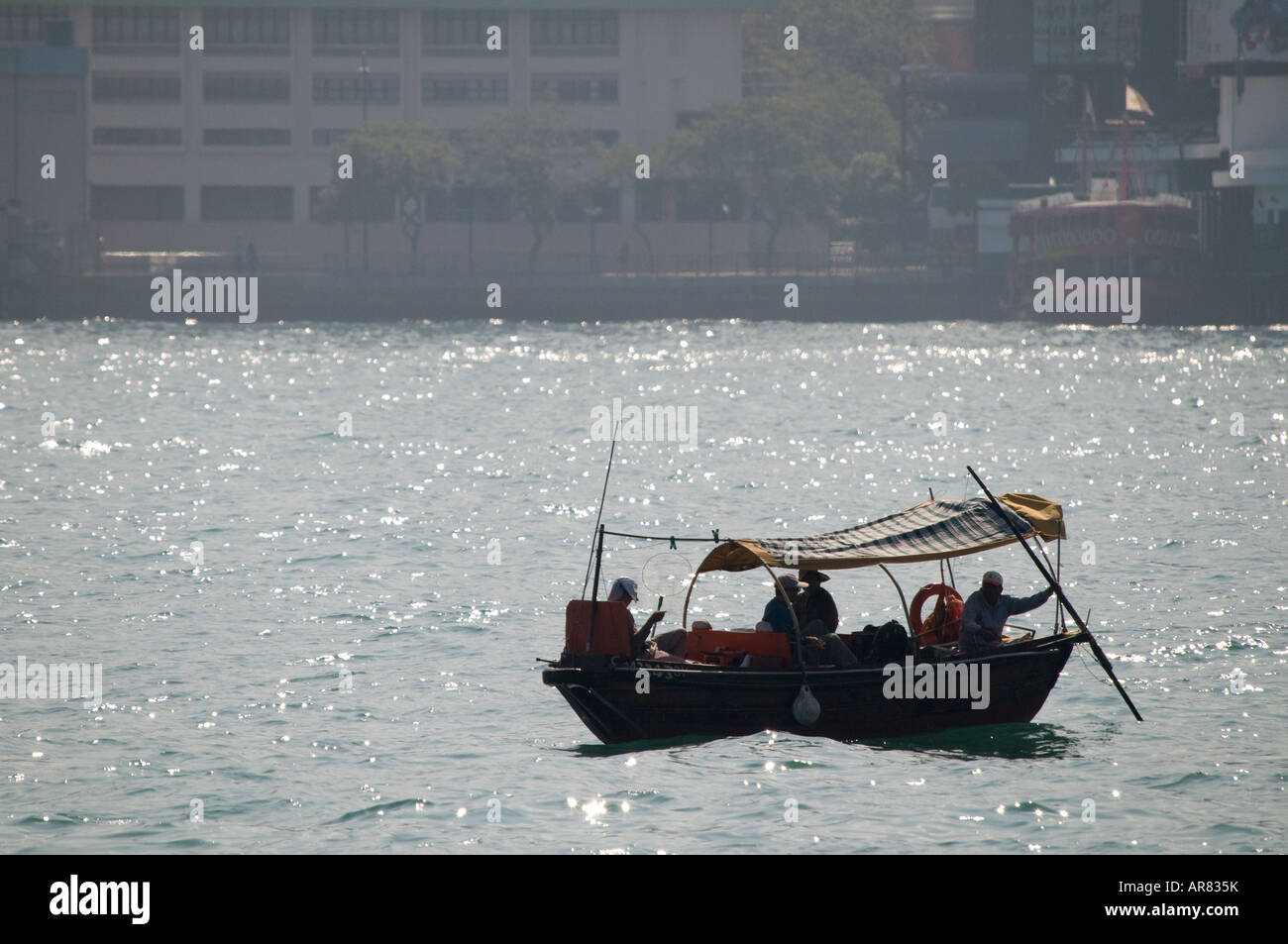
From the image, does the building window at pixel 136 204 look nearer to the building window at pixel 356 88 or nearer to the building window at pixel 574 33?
the building window at pixel 356 88

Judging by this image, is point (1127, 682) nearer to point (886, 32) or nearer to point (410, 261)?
point (410, 261)

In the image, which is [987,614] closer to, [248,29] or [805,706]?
[805,706]

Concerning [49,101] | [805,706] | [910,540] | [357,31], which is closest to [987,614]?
[910,540]

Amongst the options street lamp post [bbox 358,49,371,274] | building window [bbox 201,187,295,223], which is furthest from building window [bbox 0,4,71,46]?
street lamp post [bbox 358,49,371,274]

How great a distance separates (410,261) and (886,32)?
44.1 meters

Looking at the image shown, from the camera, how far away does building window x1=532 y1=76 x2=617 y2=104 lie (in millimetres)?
120500

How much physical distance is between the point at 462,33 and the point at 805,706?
4114 inches

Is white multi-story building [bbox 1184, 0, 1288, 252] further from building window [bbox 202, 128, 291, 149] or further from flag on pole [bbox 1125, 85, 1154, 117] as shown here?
building window [bbox 202, 128, 291, 149]

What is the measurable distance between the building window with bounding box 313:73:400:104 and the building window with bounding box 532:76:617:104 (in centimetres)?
975

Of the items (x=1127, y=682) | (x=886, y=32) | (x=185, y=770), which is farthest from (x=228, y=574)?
(x=886, y=32)

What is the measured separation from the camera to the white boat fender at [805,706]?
71.3ft

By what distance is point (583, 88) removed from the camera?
121188 mm

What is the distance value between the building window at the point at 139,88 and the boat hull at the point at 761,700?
336 ft

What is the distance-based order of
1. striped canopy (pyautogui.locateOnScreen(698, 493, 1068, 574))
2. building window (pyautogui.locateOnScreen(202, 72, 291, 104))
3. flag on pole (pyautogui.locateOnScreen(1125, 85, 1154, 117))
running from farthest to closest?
building window (pyautogui.locateOnScreen(202, 72, 291, 104)) → flag on pole (pyautogui.locateOnScreen(1125, 85, 1154, 117)) → striped canopy (pyautogui.locateOnScreen(698, 493, 1068, 574))
